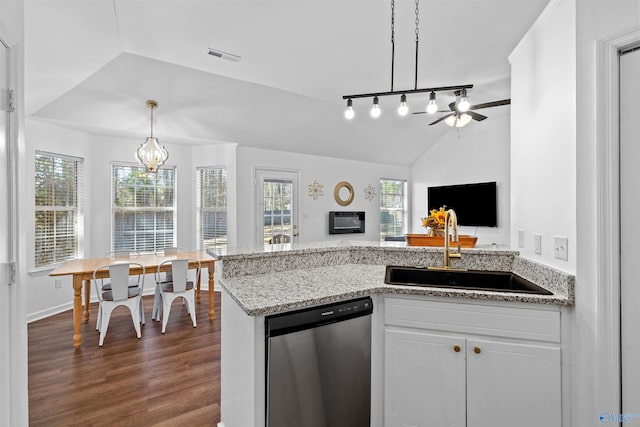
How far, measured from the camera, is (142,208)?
15.8 feet

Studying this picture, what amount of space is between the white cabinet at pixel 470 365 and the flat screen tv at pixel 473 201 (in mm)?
4206

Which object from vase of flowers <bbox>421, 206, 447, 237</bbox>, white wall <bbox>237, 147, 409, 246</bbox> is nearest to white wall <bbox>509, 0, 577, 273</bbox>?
vase of flowers <bbox>421, 206, 447, 237</bbox>

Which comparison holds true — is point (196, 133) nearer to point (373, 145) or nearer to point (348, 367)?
point (373, 145)

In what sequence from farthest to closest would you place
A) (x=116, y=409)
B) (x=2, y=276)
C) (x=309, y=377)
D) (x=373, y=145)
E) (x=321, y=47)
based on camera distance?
1. (x=373, y=145)
2. (x=321, y=47)
3. (x=116, y=409)
4. (x=309, y=377)
5. (x=2, y=276)

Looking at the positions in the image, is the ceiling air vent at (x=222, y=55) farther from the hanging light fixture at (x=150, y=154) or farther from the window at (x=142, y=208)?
the window at (x=142, y=208)

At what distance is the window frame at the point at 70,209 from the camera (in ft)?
12.3

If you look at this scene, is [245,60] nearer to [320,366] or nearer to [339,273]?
[339,273]

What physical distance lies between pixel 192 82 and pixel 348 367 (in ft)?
11.9

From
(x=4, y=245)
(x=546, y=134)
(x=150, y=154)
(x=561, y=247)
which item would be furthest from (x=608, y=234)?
(x=150, y=154)

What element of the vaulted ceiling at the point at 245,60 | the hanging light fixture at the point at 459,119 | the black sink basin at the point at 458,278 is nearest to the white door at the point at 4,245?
the vaulted ceiling at the point at 245,60

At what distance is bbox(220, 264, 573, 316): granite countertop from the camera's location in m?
1.42

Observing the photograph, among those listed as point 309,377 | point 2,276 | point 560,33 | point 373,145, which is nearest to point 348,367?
point 309,377

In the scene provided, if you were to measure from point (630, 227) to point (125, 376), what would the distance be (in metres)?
3.31

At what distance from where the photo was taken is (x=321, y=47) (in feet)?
9.60
